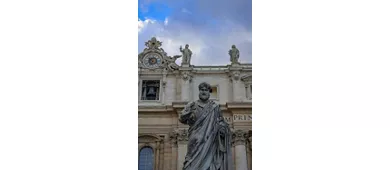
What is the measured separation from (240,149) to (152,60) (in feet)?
15.1

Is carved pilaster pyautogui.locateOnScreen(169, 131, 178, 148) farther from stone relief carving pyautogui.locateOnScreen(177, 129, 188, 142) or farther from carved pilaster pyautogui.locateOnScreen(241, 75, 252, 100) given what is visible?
carved pilaster pyautogui.locateOnScreen(241, 75, 252, 100)

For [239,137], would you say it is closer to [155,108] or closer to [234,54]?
[234,54]

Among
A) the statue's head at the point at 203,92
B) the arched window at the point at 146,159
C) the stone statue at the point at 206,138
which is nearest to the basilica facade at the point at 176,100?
the arched window at the point at 146,159

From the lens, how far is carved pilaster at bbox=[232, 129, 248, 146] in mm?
14562

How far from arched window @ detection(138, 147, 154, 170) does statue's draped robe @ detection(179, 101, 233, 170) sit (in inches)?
404

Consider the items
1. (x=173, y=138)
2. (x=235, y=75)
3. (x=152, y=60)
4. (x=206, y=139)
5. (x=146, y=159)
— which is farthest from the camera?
(x=152, y=60)

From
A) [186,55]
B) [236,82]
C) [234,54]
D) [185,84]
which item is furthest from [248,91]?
[186,55]

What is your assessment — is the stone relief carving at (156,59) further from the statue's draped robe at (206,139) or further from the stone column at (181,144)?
the statue's draped robe at (206,139)

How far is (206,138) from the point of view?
4473 mm

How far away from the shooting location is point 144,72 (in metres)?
16.0

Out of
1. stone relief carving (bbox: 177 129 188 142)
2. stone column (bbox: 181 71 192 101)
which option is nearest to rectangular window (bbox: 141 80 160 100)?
stone column (bbox: 181 71 192 101)

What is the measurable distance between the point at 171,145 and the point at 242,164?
259 centimetres

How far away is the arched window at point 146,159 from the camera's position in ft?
47.8

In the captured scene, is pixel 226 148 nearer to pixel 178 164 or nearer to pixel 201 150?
pixel 201 150
